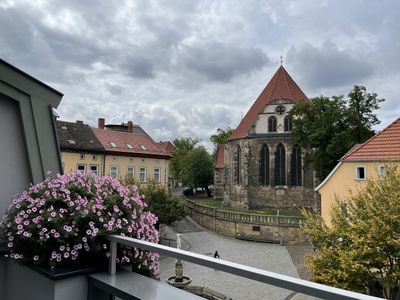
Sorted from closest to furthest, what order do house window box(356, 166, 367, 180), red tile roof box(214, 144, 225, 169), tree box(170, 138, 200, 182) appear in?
house window box(356, 166, 367, 180) < red tile roof box(214, 144, 225, 169) < tree box(170, 138, 200, 182)

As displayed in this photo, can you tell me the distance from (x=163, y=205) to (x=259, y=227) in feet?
29.8

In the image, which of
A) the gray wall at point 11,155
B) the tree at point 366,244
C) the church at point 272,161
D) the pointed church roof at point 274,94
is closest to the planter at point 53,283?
the gray wall at point 11,155

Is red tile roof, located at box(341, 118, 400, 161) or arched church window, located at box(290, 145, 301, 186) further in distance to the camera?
arched church window, located at box(290, 145, 301, 186)

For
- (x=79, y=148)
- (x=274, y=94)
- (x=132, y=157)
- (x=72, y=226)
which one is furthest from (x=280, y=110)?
(x=72, y=226)

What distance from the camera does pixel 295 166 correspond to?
3612cm

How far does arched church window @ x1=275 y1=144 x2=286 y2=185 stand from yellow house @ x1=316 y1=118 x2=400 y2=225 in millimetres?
19593

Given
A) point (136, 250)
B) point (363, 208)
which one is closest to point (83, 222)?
→ point (136, 250)

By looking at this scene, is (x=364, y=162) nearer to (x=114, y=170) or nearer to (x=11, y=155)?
(x=11, y=155)


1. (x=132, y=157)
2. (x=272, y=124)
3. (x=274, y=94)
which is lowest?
(x=132, y=157)

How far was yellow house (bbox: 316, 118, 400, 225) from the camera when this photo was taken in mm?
14570

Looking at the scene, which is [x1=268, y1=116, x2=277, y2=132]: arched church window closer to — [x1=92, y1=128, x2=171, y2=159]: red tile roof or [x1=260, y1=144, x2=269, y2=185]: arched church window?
[x1=260, y1=144, x2=269, y2=185]: arched church window

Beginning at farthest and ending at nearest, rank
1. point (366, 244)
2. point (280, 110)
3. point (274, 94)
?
point (274, 94) → point (280, 110) → point (366, 244)

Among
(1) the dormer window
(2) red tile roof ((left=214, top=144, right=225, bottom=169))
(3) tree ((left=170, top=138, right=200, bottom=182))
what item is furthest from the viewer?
(3) tree ((left=170, top=138, right=200, bottom=182))

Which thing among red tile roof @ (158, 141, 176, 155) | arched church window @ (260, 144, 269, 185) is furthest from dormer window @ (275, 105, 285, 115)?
red tile roof @ (158, 141, 176, 155)
